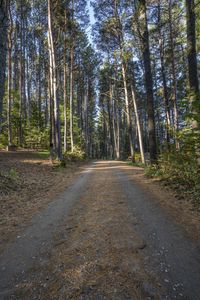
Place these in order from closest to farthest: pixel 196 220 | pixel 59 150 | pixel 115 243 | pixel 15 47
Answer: pixel 115 243 → pixel 196 220 → pixel 59 150 → pixel 15 47

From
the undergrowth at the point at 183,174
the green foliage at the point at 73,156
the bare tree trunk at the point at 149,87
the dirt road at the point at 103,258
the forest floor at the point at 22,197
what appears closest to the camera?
the dirt road at the point at 103,258

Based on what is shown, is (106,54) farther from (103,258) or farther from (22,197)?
(103,258)

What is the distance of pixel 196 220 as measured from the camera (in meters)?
4.95


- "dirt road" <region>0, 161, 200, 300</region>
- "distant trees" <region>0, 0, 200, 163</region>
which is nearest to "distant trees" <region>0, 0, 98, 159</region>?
"distant trees" <region>0, 0, 200, 163</region>

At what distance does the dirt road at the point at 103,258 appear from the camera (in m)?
2.76

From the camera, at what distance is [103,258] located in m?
3.46

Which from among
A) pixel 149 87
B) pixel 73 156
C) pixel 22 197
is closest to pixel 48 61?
pixel 73 156

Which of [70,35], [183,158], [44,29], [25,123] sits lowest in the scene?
[183,158]

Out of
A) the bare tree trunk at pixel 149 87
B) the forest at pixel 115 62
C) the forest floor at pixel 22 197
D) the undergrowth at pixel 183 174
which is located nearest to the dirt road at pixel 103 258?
the forest floor at pixel 22 197

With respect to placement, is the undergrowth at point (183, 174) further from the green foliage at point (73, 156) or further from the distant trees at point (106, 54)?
the green foliage at point (73, 156)

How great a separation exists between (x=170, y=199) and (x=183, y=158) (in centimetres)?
175

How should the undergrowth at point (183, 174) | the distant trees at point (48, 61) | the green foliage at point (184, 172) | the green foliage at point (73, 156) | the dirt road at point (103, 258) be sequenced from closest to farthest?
the dirt road at point (103, 258), the undergrowth at point (183, 174), the green foliage at point (184, 172), the distant trees at point (48, 61), the green foliage at point (73, 156)

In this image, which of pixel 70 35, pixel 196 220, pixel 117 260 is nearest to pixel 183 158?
pixel 196 220

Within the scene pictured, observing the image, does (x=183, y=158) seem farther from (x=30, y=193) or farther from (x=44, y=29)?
(x=44, y=29)
